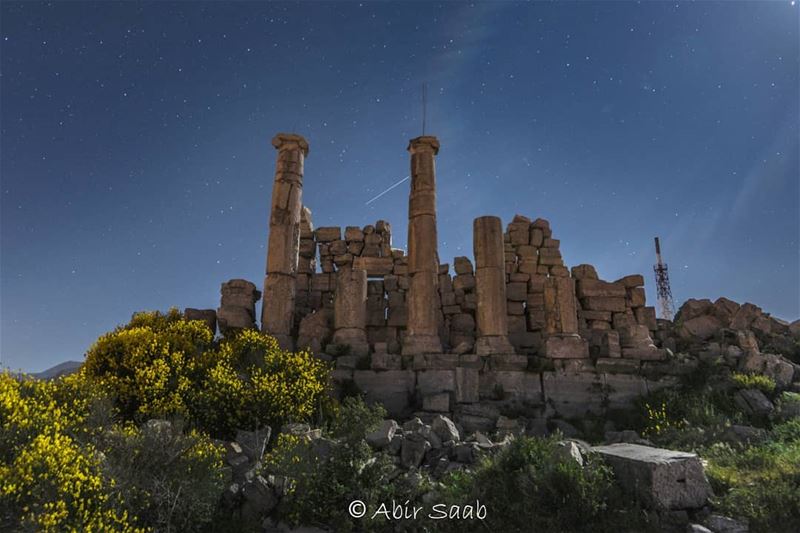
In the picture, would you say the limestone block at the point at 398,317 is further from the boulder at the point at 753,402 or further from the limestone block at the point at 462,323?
the boulder at the point at 753,402

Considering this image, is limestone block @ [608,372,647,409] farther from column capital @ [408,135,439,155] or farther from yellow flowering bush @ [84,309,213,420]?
yellow flowering bush @ [84,309,213,420]

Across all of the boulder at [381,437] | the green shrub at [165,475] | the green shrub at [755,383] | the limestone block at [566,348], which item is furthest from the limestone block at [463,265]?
the green shrub at [165,475]

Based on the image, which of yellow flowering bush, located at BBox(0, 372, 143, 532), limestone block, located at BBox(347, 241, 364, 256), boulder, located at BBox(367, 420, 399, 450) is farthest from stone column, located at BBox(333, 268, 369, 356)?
yellow flowering bush, located at BBox(0, 372, 143, 532)

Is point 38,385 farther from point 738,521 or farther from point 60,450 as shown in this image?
point 738,521

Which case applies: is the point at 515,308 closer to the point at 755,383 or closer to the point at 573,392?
the point at 573,392

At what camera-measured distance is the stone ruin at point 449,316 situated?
550 inches

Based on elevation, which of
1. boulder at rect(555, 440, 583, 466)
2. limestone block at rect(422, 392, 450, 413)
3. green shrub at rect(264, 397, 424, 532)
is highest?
limestone block at rect(422, 392, 450, 413)

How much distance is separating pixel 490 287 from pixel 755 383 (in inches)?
267

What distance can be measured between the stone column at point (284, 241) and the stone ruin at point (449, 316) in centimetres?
4

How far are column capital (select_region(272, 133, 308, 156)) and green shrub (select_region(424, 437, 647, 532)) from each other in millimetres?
12574

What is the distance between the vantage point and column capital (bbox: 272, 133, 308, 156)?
58.0 ft

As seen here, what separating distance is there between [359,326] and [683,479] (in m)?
9.75

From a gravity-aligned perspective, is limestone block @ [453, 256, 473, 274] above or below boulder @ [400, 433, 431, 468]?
above

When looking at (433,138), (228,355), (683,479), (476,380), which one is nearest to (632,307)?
(476,380)
